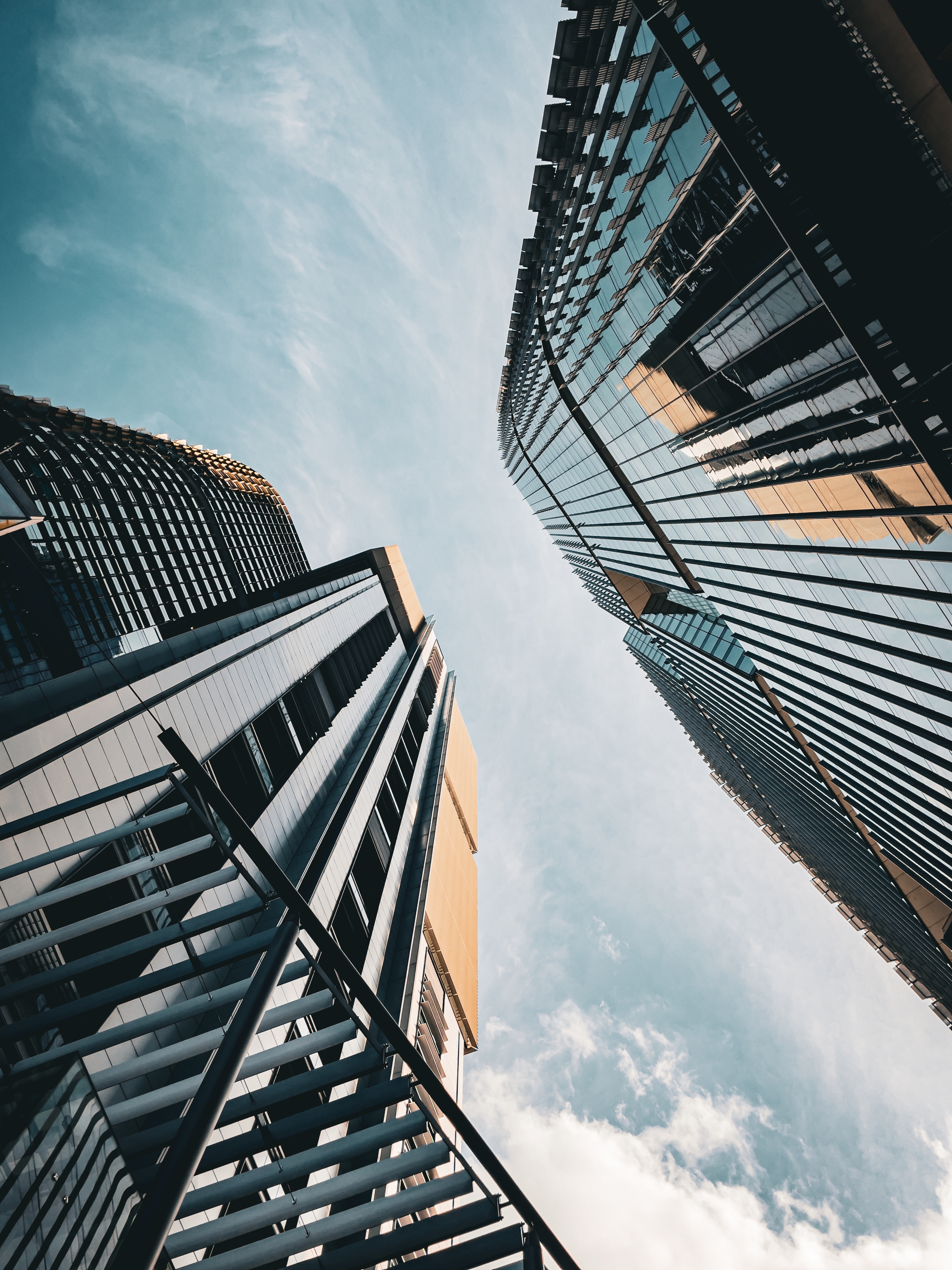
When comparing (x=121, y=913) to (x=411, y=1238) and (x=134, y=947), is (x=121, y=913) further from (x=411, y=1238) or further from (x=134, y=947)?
(x=411, y=1238)

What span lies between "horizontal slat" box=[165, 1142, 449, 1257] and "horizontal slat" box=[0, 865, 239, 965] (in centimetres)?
297

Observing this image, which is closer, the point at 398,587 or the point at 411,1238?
the point at 411,1238

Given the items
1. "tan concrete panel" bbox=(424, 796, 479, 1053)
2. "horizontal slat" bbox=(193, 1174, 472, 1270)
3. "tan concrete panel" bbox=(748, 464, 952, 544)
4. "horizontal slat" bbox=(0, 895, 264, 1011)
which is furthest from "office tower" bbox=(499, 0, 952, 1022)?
"tan concrete panel" bbox=(424, 796, 479, 1053)

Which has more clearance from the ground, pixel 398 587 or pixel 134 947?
pixel 398 587

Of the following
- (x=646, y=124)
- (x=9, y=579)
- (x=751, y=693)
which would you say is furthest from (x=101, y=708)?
(x=751, y=693)

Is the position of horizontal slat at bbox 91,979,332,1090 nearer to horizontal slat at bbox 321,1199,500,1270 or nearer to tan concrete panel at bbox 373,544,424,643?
horizontal slat at bbox 321,1199,500,1270

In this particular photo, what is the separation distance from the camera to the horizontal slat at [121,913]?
6.77 m

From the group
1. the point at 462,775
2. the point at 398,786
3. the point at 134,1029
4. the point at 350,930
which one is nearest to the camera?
the point at 134,1029

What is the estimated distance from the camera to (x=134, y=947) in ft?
23.6

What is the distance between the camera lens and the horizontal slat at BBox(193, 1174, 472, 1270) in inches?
228

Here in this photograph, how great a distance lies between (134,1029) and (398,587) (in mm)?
57800

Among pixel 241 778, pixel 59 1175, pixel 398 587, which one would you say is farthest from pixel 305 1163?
pixel 398 587

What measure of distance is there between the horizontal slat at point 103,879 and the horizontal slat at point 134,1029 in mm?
1529

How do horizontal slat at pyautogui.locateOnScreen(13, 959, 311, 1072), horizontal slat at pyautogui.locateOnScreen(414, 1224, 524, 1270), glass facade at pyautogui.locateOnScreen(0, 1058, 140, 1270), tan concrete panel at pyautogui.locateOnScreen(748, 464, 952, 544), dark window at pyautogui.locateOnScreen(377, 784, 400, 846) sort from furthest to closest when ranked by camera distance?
dark window at pyautogui.locateOnScreen(377, 784, 400, 846)
tan concrete panel at pyautogui.locateOnScreen(748, 464, 952, 544)
horizontal slat at pyautogui.locateOnScreen(13, 959, 311, 1072)
horizontal slat at pyautogui.locateOnScreen(414, 1224, 524, 1270)
glass facade at pyautogui.locateOnScreen(0, 1058, 140, 1270)
